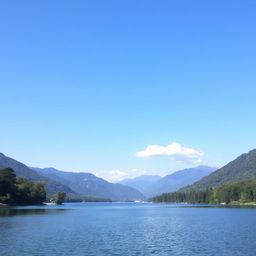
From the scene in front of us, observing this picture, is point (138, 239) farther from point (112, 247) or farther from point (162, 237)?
point (112, 247)

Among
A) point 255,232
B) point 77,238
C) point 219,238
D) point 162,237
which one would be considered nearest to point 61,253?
point 77,238

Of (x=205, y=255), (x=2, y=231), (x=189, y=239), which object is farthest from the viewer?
(x=2, y=231)

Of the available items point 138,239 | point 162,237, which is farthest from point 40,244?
point 162,237

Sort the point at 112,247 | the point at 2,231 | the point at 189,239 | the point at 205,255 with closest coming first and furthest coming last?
the point at 205,255 → the point at 112,247 → the point at 189,239 → the point at 2,231

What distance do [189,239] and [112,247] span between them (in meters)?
17.6

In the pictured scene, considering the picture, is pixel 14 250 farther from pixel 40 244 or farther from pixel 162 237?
pixel 162 237

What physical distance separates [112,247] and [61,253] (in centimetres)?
961

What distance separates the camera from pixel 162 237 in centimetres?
7050

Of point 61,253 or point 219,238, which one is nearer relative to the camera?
point 61,253

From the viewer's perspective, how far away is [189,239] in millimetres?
66812

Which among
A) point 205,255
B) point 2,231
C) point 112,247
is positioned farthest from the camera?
point 2,231

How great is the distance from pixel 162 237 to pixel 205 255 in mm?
21539

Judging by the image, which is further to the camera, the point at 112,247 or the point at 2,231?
the point at 2,231

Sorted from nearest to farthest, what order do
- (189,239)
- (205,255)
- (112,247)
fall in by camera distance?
(205,255)
(112,247)
(189,239)
